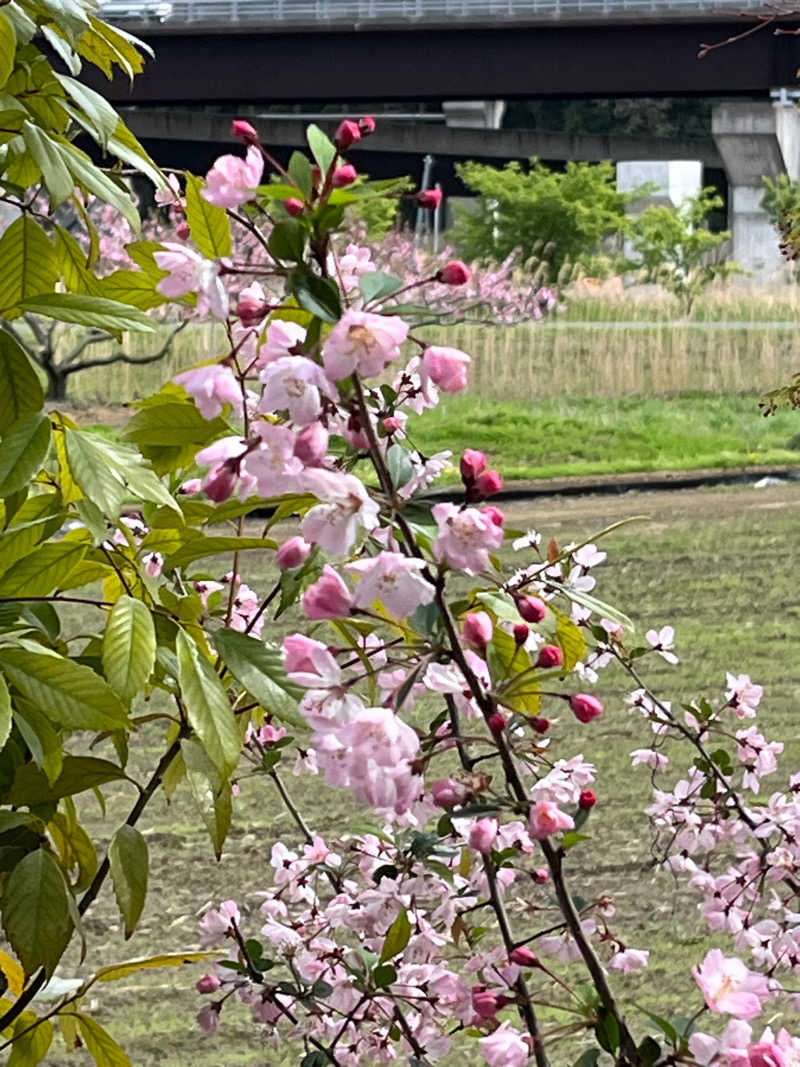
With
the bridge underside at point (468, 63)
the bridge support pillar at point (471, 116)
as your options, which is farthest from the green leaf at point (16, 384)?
→ the bridge support pillar at point (471, 116)

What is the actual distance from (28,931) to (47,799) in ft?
0.17

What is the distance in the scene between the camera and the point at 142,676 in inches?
20.5

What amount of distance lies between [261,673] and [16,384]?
0.13 m

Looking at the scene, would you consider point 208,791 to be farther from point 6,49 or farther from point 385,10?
point 385,10

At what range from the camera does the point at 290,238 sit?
16.2 inches

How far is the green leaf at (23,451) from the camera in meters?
0.51

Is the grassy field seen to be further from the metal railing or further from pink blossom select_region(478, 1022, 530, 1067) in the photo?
the metal railing

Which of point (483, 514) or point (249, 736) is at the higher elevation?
point (483, 514)

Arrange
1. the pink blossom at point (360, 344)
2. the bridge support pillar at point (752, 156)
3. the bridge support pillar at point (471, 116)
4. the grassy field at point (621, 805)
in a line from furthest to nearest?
the bridge support pillar at point (471, 116) → the bridge support pillar at point (752, 156) → the grassy field at point (621, 805) → the pink blossom at point (360, 344)

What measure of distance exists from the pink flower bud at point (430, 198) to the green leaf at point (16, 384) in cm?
18

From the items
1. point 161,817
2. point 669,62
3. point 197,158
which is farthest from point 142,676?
point 197,158

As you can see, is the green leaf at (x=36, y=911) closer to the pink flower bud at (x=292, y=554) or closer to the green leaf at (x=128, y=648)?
the green leaf at (x=128, y=648)

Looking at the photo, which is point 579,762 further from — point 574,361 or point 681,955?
point 574,361

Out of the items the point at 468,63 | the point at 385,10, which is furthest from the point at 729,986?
the point at 385,10
